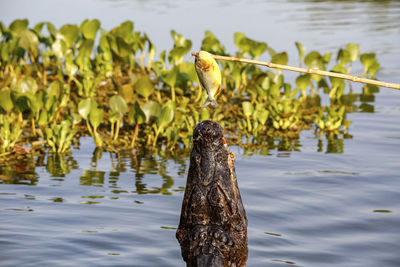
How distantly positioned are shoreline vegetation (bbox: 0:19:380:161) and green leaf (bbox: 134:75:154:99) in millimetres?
12

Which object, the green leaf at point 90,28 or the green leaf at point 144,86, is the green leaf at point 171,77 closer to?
the green leaf at point 144,86

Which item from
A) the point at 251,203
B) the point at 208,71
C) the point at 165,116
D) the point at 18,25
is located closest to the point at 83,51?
the point at 18,25

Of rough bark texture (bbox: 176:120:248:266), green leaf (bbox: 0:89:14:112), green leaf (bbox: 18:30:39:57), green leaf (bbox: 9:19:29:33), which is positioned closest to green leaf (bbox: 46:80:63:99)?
green leaf (bbox: 0:89:14:112)

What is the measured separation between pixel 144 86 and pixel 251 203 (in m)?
3.14

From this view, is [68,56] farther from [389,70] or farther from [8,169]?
[389,70]

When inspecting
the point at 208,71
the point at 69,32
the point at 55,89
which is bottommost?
the point at 55,89

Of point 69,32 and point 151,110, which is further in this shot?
point 69,32

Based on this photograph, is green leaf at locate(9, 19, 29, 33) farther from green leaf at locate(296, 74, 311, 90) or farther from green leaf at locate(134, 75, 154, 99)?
green leaf at locate(296, 74, 311, 90)

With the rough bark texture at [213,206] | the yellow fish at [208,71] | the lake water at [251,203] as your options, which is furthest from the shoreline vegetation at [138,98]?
the yellow fish at [208,71]

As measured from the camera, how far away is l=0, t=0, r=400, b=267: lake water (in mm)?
4699

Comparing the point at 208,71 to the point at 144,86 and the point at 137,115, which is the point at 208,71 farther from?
the point at 144,86

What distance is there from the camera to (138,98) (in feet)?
30.0

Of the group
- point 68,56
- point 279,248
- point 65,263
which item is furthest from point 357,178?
point 68,56

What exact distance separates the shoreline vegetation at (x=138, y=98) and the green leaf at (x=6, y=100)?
0.01 m
